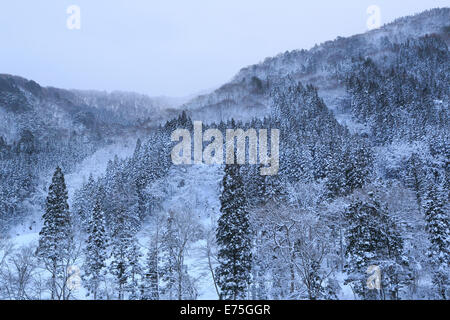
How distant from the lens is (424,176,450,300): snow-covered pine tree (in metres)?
31.5

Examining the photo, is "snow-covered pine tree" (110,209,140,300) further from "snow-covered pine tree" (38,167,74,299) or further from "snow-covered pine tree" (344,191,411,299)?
"snow-covered pine tree" (344,191,411,299)

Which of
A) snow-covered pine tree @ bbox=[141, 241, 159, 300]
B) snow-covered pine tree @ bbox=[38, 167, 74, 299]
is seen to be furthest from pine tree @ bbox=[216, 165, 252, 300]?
snow-covered pine tree @ bbox=[38, 167, 74, 299]

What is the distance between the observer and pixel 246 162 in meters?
80.4

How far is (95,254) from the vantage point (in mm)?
39719

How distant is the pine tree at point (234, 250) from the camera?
3058cm

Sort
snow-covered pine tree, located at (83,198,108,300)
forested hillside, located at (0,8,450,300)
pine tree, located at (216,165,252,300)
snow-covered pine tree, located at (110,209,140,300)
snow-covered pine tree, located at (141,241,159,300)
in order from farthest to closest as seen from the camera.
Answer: snow-covered pine tree, located at (83,198,108,300), snow-covered pine tree, located at (110,209,140,300), snow-covered pine tree, located at (141,241,159,300), forested hillside, located at (0,8,450,300), pine tree, located at (216,165,252,300)

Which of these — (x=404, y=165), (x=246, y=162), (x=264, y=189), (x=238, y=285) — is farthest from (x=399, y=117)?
(x=238, y=285)

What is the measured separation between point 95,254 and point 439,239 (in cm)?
3679

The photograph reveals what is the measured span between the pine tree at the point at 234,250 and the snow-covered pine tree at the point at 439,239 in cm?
1777

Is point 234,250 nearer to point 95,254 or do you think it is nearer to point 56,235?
point 95,254

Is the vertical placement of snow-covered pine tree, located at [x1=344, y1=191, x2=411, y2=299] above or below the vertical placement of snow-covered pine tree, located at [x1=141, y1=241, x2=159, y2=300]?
above

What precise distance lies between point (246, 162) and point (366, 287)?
50773 mm

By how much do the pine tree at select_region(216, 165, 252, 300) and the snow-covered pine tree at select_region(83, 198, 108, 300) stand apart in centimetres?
1615

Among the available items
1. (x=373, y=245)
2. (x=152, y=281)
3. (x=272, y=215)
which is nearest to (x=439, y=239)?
(x=373, y=245)
